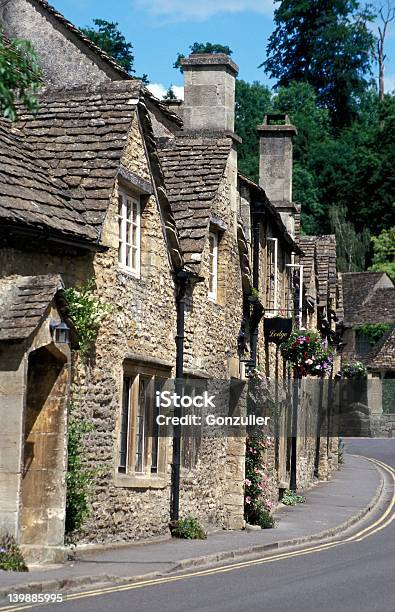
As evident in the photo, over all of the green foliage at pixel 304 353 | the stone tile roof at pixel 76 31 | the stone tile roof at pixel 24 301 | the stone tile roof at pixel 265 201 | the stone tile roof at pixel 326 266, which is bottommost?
the stone tile roof at pixel 24 301

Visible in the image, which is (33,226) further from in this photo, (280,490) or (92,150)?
(280,490)

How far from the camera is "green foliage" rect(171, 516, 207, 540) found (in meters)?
20.5

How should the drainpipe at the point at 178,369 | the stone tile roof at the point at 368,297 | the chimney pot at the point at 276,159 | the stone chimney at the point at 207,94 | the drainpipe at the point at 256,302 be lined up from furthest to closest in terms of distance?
1. the stone tile roof at the point at 368,297
2. the chimney pot at the point at 276,159
3. the drainpipe at the point at 256,302
4. the stone chimney at the point at 207,94
5. the drainpipe at the point at 178,369

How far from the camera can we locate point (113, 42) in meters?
61.8

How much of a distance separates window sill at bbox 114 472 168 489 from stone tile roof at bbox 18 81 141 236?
3.76m

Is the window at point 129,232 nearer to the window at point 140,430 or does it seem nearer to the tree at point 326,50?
the window at point 140,430

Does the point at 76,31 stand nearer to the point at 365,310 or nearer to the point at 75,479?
the point at 75,479

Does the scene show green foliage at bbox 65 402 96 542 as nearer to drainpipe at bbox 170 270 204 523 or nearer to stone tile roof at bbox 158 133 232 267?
drainpipe at bbox 170 270 204 523

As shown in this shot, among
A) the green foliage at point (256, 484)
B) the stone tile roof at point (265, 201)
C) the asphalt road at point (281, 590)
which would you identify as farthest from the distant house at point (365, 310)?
the asphalt road at point (281, 590)

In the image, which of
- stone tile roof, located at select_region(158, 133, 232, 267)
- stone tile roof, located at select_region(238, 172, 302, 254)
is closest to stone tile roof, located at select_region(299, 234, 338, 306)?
stone tile roof, located at select_region(238, 172, 302, 254)

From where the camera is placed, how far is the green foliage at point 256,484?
24531mm

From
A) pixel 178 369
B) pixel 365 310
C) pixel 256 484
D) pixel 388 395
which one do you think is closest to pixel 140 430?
pixel 178 369

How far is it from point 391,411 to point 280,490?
4155 cm

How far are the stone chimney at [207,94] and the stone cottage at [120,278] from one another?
28 mm
